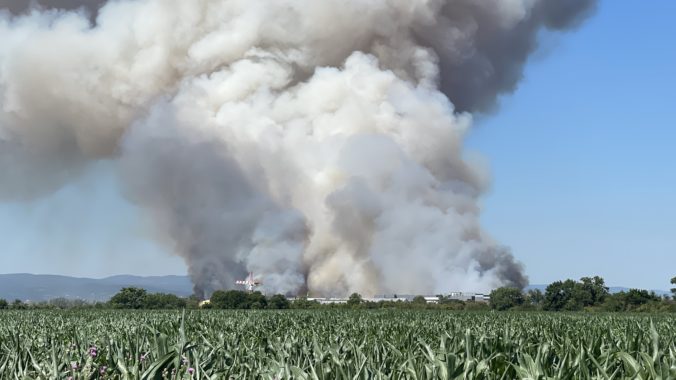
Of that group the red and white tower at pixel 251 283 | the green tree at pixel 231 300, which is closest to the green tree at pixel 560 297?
the green tree at pixel 231 300

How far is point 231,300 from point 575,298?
131 ft

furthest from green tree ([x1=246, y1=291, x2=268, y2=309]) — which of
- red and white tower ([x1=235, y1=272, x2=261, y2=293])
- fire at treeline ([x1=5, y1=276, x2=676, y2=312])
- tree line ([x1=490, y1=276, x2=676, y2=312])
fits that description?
red and white tower ([x1=235, y1=272, x2=261, y2=293])

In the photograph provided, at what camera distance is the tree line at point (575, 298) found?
90938mm

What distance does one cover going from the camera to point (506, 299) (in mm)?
100875

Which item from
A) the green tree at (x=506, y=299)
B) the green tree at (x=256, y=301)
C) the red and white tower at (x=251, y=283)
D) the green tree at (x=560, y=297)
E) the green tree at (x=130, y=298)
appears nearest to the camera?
the green tree at (x=256, y=301)

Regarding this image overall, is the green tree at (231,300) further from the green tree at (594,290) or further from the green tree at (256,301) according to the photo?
the green tree at (594,290)

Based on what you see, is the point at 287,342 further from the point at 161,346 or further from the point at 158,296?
the point at 158,296

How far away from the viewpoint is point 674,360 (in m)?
8.51

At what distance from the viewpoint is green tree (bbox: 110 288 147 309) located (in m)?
92.9

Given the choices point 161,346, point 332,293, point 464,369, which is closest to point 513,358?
point 464,369

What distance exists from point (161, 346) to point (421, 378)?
237 centimetres

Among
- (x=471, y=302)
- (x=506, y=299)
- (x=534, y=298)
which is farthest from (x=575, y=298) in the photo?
(x=471, y=302)

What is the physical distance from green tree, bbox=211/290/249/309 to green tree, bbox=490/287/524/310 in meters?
26.5

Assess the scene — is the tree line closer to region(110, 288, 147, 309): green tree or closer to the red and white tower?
region(110, 288, 147, 309): green tree
